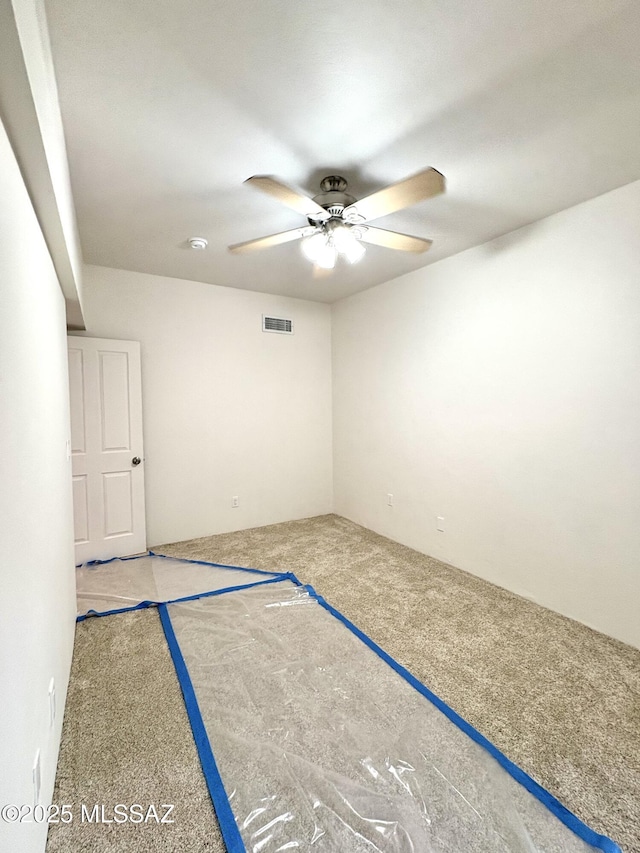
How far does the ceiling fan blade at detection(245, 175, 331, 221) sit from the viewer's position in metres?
1.60

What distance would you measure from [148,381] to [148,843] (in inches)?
126

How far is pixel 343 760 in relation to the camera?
58.9 inches

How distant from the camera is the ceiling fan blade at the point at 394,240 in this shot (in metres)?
2.17

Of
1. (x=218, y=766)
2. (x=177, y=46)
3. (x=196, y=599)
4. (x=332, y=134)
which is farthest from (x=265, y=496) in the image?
(x=177, y=46)

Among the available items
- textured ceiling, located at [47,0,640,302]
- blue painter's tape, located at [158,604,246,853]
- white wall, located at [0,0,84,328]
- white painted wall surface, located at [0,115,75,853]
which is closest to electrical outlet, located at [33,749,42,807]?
white painted wall surface, located at [0,115,75,853]

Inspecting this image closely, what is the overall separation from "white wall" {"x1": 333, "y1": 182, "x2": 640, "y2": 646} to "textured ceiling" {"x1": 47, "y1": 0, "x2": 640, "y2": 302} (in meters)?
0.43

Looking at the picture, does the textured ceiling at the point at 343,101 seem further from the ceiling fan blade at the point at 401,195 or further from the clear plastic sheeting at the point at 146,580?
the clear plastic sheeting at the point at 146,580

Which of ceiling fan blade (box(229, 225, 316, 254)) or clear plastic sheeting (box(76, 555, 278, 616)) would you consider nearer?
ceiling fan blade (box(229, 225, 316, 254))

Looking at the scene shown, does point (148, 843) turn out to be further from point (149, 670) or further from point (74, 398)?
point (74, 398)

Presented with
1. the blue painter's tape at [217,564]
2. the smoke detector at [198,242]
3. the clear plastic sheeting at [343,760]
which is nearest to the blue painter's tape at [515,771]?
the clear plastic sheeting at [343,760]

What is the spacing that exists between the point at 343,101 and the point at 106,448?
3.11m

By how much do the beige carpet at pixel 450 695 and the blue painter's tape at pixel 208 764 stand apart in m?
0.04

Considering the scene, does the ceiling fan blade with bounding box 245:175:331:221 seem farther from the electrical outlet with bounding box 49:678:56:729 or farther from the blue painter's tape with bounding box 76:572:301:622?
the blue painter's tape with bounding box 76:572:301:622

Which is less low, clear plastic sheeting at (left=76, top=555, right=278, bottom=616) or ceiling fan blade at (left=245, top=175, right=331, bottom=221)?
ceiling fan blade at (left=245, top=175, right=331, bottom=221)
